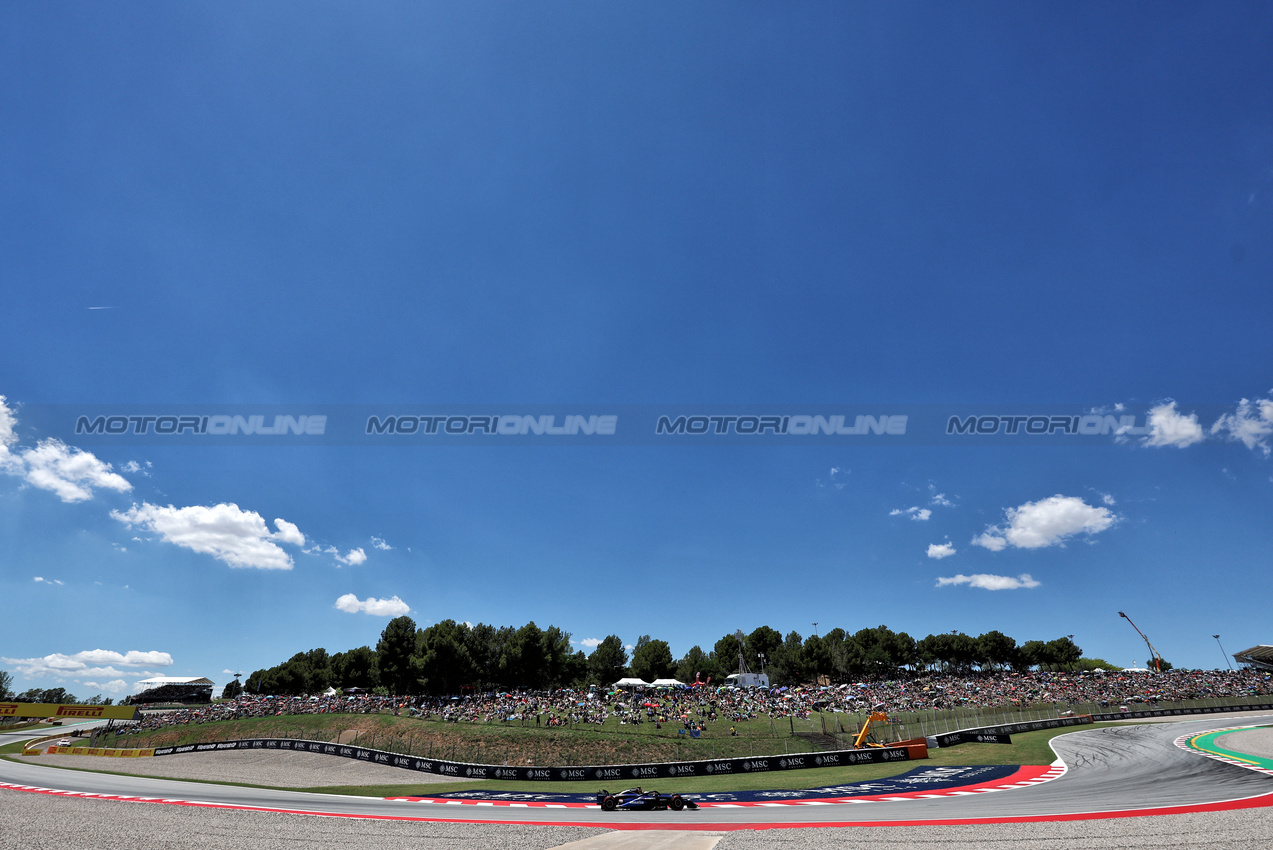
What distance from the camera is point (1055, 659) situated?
125312mm

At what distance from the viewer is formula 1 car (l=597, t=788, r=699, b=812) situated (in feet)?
71.4

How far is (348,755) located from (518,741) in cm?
1579

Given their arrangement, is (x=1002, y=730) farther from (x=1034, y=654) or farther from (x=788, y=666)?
(x=1034, y=654)

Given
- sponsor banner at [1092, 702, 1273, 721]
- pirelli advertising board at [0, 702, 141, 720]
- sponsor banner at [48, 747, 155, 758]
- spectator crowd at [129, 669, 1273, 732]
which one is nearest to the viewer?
spectator crowd at [129, 669, 1273, 732]

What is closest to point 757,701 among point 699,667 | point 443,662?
point 443,662

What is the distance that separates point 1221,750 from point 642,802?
1259 inches

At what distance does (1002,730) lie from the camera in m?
42.1

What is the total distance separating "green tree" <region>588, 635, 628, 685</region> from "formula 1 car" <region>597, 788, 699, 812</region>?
8495 cm

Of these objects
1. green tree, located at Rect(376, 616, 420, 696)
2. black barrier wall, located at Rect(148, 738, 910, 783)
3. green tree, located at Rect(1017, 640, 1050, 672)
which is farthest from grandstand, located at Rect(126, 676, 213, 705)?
green tree, located at Rect(1017, 640, 1050, 672)

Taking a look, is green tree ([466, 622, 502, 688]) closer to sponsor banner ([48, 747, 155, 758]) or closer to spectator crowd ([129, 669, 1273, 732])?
spectator crowd ([129, 669, 1273, 732])

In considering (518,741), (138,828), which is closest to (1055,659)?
(518,741)

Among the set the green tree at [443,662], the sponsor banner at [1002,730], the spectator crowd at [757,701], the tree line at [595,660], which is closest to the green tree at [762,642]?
the tree line at [595,660]

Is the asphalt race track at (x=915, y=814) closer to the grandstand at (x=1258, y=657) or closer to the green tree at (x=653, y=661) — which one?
the green tree at (x=653, y=661)

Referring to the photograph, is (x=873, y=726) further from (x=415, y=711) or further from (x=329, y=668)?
(x=329, y=668)
